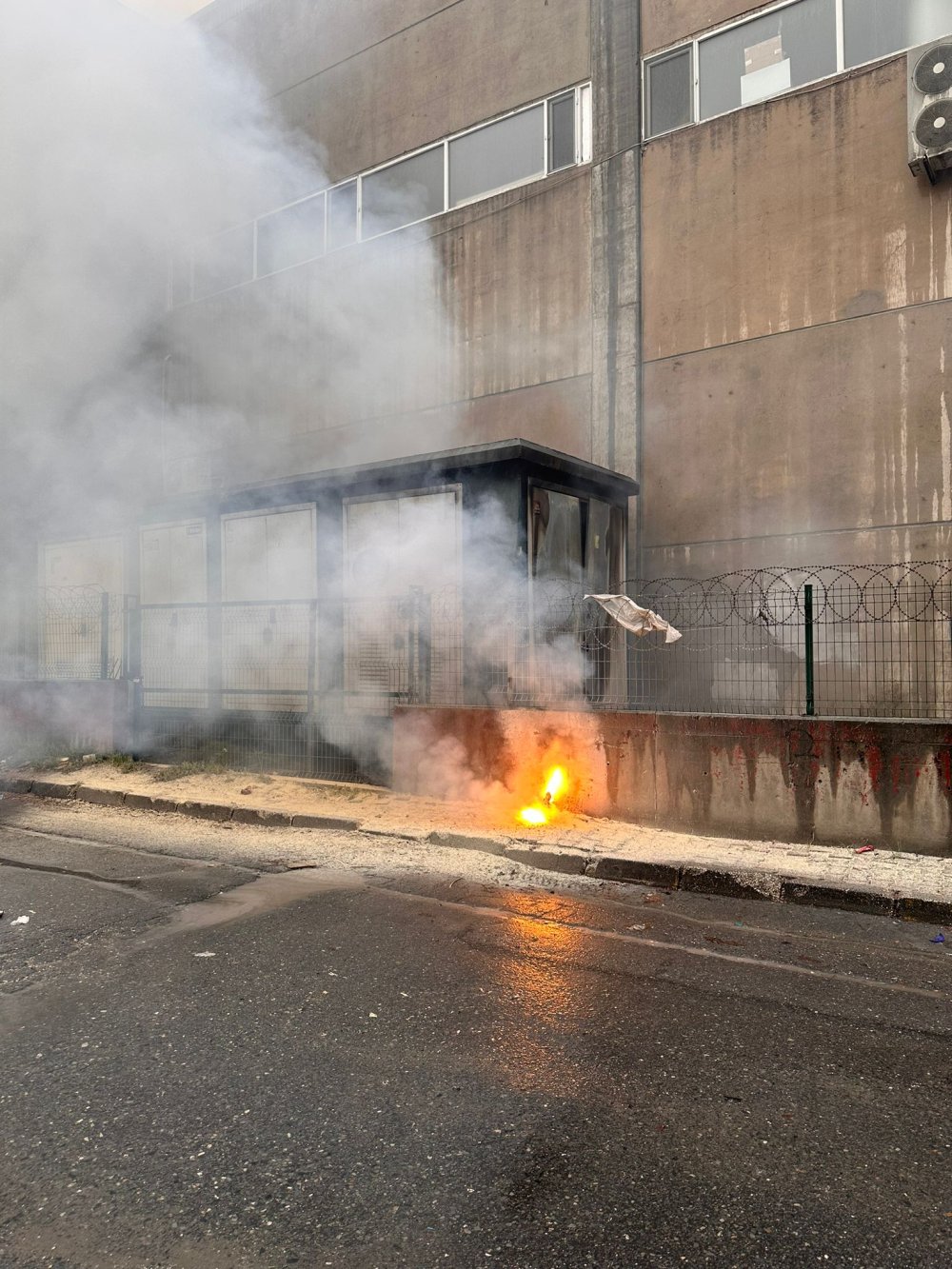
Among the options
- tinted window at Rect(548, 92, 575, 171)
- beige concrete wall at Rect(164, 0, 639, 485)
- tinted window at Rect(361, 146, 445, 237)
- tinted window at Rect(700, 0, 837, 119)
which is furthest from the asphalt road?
tinted window at Rect(361, 146, 445, 237)

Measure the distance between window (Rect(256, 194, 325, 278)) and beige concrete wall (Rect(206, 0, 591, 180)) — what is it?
1.87 ft

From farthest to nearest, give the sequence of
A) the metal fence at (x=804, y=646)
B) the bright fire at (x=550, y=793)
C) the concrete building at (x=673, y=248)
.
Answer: the concrete building at (x=673, y=248)
the metal fence at (x=804, y=646)
the bright fire at (x=550, y=793)

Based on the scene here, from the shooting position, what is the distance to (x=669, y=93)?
27.8 feet

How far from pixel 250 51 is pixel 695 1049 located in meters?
12.5

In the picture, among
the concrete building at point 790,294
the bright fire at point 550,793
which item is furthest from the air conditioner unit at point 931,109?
the bright fire at point 550,793

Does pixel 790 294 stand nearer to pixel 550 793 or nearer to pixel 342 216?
pixel 550 793

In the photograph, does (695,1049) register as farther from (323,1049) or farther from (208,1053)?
(208,1053)

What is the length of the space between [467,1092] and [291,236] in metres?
11.2

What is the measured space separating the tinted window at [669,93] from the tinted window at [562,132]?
34.0 inches

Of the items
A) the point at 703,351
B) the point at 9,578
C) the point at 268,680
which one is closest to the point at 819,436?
the point at 703,351

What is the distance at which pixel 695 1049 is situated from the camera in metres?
2.51

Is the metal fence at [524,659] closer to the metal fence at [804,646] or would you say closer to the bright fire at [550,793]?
the metal fence at [804,646]

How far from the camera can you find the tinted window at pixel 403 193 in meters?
9.98

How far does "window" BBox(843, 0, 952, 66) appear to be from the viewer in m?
7.14
